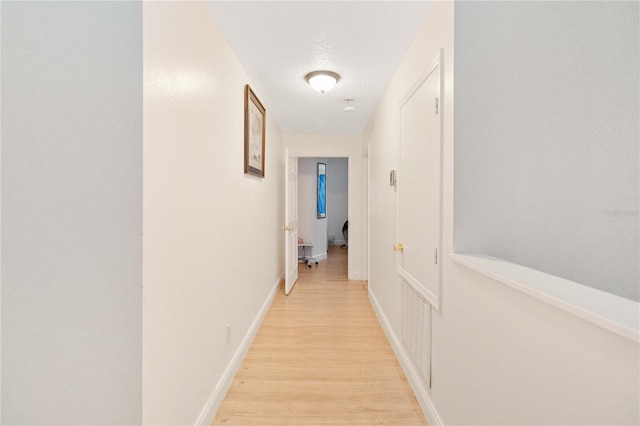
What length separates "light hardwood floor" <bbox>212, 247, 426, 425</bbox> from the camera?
175cm

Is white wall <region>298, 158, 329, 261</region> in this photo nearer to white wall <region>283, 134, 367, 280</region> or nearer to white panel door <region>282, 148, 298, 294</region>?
white wall <region>283, 134, 367, 280</region>

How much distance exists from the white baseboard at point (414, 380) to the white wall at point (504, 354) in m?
0.01

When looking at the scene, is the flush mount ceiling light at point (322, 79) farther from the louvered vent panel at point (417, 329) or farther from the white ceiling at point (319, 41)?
the louvered vent panel at point (417, 329)

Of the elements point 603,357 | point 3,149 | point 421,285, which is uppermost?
point 3,149

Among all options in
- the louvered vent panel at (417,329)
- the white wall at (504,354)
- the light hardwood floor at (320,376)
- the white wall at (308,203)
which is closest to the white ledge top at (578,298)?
the white wall at (504,354)

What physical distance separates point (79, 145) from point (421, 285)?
5.99ft

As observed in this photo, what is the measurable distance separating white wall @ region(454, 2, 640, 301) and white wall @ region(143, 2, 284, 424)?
132cm

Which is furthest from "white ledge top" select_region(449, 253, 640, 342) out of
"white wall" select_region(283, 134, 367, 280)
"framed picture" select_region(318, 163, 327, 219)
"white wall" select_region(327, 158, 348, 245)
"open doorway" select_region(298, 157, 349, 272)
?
"white wall" select_region(327, 158, 348, 245)

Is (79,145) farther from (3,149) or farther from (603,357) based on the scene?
(603,357)

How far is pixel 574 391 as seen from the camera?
2.46ft

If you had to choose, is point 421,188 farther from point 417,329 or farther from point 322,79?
point 322,79

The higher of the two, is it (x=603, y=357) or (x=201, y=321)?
(x=603, y=357)

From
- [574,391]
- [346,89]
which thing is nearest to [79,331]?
[574,391]

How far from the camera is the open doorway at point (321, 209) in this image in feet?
21.2
